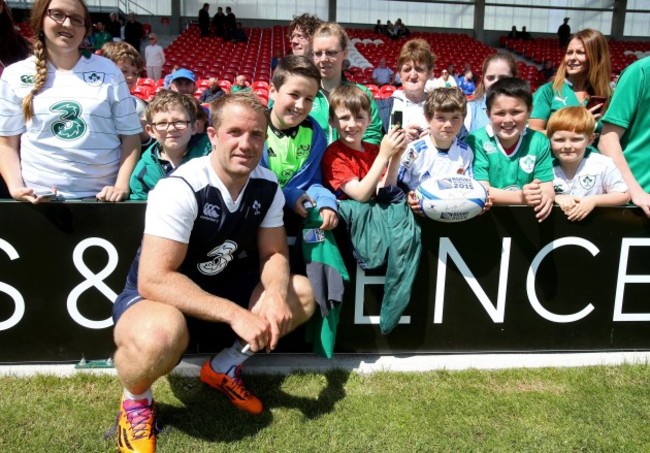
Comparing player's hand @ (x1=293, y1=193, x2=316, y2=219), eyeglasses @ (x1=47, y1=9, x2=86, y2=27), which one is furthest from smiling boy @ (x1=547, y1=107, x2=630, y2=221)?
eyeglasses @ (x1=47, y1=9, x2=86, y2=27)

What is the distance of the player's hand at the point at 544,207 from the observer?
129 inches

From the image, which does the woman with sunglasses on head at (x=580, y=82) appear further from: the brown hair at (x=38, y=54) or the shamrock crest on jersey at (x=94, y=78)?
the brown hair at (x=38, y=54)

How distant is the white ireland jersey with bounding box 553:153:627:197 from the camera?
3428 mm

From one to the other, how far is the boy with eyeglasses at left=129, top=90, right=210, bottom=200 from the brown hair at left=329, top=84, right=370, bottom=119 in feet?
2.64

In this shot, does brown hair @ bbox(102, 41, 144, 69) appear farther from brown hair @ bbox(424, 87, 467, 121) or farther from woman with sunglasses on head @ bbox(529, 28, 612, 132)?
woman with sunglasses on head @ bbox(529, 28, 612, 132)

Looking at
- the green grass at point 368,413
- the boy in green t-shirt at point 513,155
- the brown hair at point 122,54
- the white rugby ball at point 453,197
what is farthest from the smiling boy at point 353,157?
the brown hair at point 122,54

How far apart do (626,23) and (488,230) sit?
29.6m

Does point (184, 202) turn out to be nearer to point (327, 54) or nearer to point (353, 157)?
point (353, 157)

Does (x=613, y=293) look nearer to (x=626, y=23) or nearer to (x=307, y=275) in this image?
(x=307, y=275)

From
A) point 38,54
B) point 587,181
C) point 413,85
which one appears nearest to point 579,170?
→ point 587,181

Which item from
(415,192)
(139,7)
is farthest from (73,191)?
(139,7)

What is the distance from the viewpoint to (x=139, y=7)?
2477cm

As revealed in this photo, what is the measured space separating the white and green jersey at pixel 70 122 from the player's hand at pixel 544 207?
7.63ft

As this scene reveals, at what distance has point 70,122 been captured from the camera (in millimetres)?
3039
